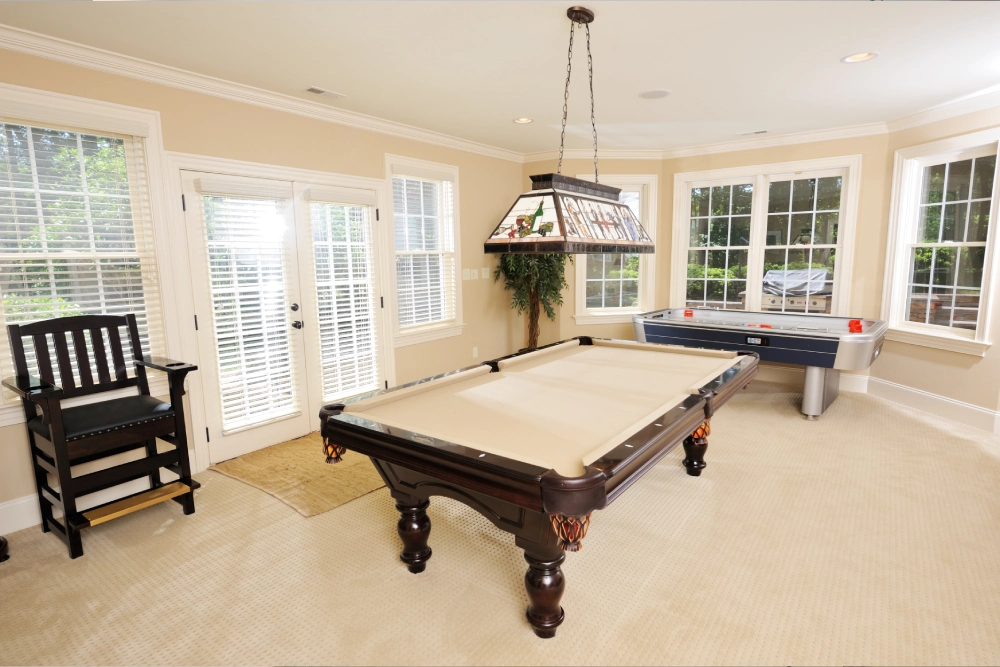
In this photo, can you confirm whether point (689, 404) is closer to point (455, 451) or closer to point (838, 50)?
point (455, 451)

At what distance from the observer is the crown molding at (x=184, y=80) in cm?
253

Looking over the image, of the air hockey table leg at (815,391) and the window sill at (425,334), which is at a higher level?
the window sill at (425,334)

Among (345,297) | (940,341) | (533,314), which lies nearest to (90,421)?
(345,297)

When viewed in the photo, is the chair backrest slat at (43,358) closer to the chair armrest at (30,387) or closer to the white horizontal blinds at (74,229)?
the chair armrest at (30,387)

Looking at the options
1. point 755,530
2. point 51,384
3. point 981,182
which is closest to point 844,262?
point 981,182

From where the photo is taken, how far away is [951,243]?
161 inches

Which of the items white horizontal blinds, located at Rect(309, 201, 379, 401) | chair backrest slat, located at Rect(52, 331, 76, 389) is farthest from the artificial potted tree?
chair backrest slat, located at Rect(52, 331, 76, 389)

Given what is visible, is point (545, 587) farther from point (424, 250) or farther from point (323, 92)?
point (424, 250)

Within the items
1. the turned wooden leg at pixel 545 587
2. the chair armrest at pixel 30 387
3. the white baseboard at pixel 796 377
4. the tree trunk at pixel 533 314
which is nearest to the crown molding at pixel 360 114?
the tree trunk at pixel 533 314

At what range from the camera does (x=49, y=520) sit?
8.61 ft

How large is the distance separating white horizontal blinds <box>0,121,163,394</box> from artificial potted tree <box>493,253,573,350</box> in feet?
10.2

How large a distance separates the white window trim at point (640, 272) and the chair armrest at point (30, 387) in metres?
4.37

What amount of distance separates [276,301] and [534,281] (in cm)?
257

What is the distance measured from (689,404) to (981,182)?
364 cm
